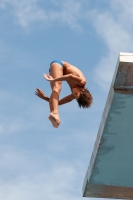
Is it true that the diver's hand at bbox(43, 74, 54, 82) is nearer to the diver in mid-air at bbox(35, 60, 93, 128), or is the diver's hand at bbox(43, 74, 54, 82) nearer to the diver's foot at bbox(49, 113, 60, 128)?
the diver in mid-air at bbox(35, 60, 93, 128)

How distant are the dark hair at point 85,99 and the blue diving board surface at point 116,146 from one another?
0.41 metres

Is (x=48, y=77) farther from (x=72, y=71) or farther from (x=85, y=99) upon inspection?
(x=85, y=99)

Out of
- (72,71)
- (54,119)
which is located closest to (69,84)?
(72,71)

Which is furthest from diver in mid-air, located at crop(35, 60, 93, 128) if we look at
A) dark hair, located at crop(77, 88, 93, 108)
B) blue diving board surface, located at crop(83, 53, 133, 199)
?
blue diving board surface, located at crop(83, 53, 133, 199)

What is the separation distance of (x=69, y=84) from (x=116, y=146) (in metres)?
1.43

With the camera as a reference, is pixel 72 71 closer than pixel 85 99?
No

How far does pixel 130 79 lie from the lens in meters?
7.78

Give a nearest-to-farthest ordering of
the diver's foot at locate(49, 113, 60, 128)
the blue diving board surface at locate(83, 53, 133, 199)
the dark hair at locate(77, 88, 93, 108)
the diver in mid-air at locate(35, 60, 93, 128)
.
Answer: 1. the blue diving board surface at locate(83, 53, 133, 199)
2. the diver's foot at locate(49, 113, 60, 128)
3. the diver in mid-air at locate(35, 60, 93, 128)
4. the dark hair at locate(77, 88, 93, 108)

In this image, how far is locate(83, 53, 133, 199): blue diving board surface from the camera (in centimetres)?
781

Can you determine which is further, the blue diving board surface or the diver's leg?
the diver's leg

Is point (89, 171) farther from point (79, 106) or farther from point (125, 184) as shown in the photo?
point (79, 106)

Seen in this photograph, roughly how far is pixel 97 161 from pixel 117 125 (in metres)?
1.31

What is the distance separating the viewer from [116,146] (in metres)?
9.09

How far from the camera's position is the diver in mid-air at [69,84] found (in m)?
8.76
